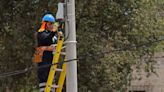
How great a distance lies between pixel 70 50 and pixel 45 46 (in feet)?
1.69

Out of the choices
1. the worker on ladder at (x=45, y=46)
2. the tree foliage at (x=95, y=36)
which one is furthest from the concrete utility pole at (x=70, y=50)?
the tree foliage at (x=95, y=36)

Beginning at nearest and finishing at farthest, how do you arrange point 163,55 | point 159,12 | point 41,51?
point 41,51
point 159,12
point 163,55

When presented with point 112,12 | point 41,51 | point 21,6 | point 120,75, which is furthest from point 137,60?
point 41,51

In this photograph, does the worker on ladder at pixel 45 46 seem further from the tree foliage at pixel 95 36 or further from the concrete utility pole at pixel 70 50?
the tree foliage at pixel 95 36

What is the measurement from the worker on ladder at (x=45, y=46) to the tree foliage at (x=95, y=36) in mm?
6720

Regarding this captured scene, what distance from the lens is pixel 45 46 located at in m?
8.80

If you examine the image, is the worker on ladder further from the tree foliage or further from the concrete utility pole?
the tree foliage

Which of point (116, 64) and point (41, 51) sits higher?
point (41, 51)

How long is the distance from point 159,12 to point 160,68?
25.9 feet

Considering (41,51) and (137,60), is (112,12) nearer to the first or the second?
(137,60)

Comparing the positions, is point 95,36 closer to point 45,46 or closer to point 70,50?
point 70,50

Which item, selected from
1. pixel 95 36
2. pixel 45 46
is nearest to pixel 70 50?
pixel 45 46

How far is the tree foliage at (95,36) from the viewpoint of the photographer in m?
15.9

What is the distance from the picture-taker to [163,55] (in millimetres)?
25359
